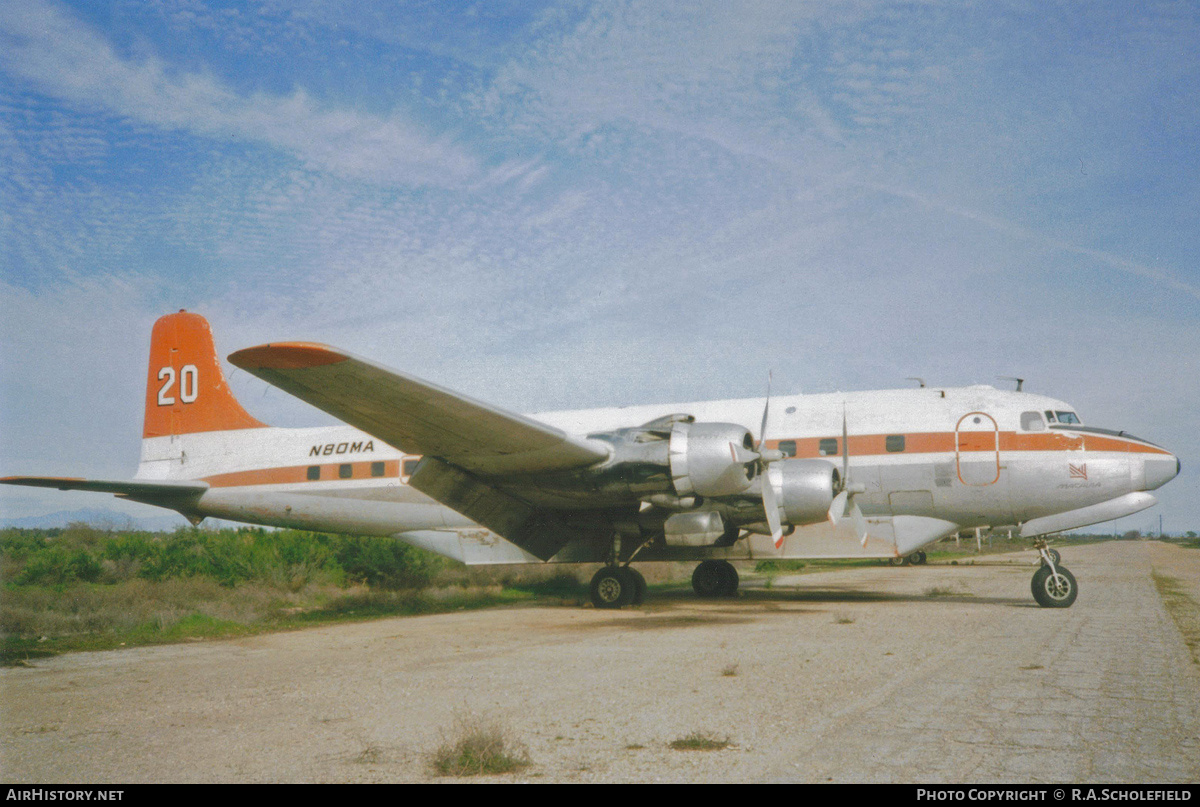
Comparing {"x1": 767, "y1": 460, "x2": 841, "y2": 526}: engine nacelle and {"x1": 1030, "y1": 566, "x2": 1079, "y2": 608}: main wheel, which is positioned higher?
{"x1": 767, "y1": 460, "x2": 841, "y2": 526}: engine nacelle

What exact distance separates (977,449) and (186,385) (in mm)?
15265

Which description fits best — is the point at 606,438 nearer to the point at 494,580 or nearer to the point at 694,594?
the point at 694,594

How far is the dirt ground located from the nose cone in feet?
8.84

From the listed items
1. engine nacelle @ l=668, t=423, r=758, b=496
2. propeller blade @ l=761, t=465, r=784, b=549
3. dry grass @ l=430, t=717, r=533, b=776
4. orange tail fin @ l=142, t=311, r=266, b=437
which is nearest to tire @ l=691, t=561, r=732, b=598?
propeller blade @ l=761, t=465, r=784, b=549

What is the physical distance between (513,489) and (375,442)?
14.7 feet

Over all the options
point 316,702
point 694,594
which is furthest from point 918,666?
point 694,594

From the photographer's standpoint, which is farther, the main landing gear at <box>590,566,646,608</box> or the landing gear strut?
the landing gear strut

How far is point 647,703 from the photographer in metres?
5.39

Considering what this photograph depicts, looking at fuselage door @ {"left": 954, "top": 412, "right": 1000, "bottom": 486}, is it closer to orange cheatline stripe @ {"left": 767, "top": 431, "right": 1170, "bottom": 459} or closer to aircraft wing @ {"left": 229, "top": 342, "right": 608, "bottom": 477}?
orange cheatline stripe @ {"left": 767, "top": 431, "right": 1170, "bottom": 459}

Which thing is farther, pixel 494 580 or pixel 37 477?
pixel 494 580

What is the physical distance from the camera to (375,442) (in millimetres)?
14703

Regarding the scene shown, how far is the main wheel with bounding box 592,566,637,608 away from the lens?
39.9 feet

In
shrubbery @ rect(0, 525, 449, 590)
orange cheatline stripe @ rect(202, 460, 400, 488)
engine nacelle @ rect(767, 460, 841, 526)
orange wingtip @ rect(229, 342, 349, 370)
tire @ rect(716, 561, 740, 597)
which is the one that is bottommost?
tire @ rect(716, 561, 740, 597)

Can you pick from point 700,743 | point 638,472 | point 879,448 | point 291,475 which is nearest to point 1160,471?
point 879,448
